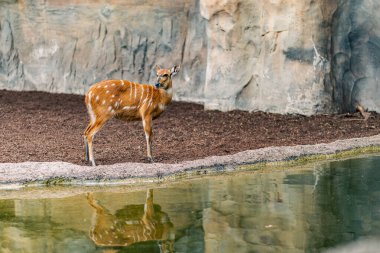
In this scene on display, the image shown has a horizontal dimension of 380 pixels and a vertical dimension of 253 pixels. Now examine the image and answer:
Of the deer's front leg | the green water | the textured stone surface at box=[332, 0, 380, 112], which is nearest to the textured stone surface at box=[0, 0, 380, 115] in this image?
the textured stone surface at box=[332, 0, 380, 112]

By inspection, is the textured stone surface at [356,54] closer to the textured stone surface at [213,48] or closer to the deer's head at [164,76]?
the textured stone surface at [213,48]

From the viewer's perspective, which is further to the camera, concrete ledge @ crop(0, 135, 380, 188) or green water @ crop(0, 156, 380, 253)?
concrete ledge @ crop(0, 135, 380, 188)

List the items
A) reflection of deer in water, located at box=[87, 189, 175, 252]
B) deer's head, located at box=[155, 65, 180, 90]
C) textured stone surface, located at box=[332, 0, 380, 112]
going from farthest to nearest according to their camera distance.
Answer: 1. textured stone surface, located at box=[332, 0, 380, 112]
2. deer's head, located at box=[155, 65, 180, 90]
3. reflection of deer in water, located at box=[87, 189, 175, 252]

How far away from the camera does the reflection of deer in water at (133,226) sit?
626 centimetres

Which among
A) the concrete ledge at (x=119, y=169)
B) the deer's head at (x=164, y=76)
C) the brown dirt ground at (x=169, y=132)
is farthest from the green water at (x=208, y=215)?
the deer's head at (x=164, y=76)

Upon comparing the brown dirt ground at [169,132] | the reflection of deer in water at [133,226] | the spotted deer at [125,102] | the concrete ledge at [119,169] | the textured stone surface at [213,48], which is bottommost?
the reflection of deer in water at [133,226]

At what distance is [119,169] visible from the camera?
333 inches

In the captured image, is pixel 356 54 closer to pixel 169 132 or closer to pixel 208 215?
pixel 169 132

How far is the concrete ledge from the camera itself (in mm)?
8289

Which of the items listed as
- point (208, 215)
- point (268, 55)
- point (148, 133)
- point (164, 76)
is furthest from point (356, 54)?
point (208, 215)

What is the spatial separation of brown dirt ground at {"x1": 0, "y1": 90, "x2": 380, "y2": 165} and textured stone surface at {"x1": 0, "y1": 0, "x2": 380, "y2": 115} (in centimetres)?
49

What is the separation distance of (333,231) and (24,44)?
1056 centimetres

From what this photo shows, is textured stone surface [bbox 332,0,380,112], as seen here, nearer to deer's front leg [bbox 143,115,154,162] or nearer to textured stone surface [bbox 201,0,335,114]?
textured stone surface [bbox 201,0,335,114]

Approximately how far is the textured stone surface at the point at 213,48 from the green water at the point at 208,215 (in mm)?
3973
